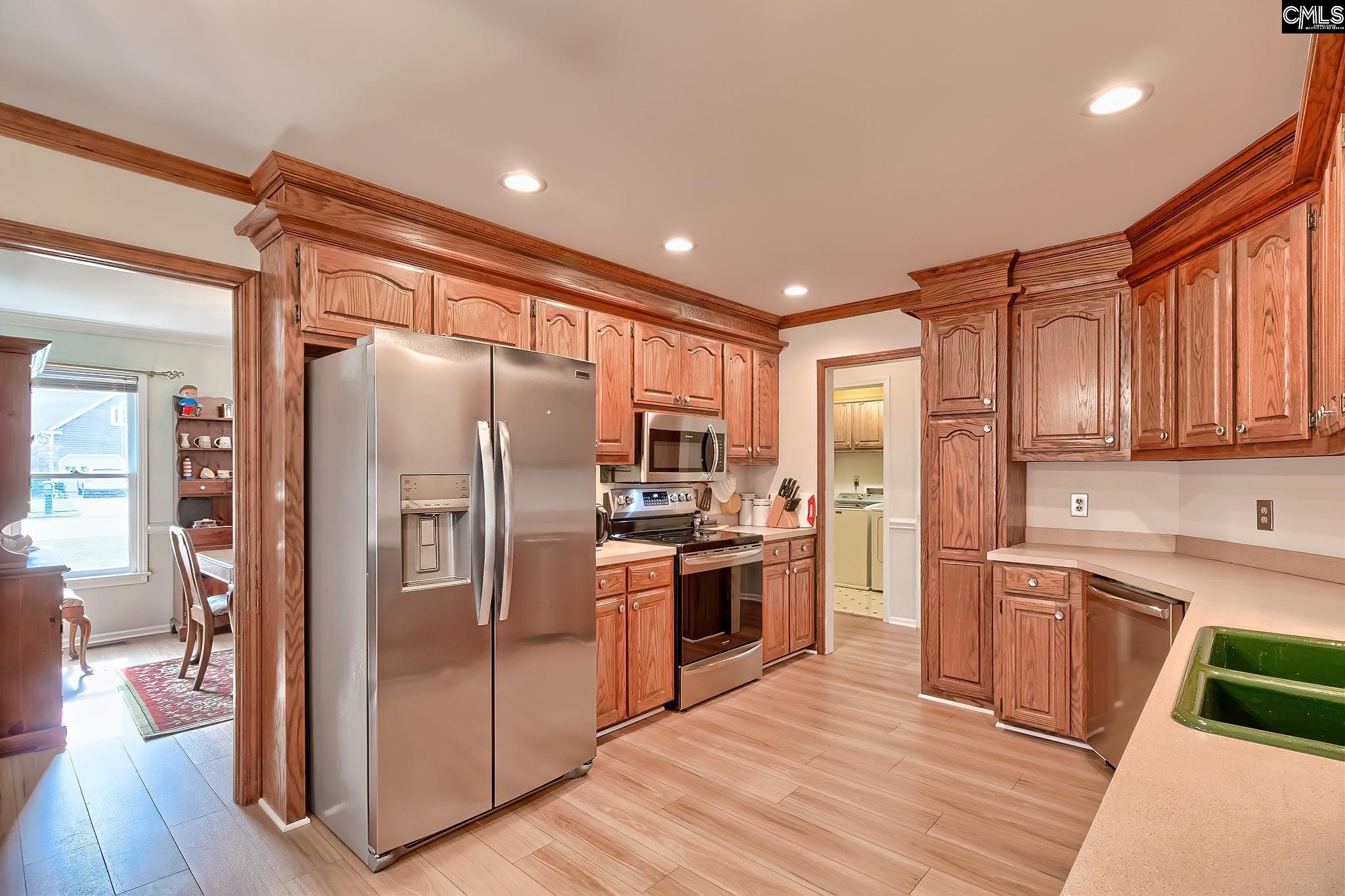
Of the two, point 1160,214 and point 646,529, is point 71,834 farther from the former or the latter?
point 1160,214

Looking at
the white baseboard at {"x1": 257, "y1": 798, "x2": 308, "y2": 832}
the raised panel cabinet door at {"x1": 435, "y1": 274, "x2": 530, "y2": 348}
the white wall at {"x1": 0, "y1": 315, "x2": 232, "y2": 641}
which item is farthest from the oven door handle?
the white wall at {"x1": 0, "y1": 315, "x2": 232, "y2": 641}

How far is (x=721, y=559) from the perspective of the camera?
376 cm

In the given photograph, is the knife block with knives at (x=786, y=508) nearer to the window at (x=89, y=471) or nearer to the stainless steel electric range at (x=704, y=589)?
the stainless steel electric range at (x=704, y=589)

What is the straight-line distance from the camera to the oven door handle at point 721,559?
11.8 feet

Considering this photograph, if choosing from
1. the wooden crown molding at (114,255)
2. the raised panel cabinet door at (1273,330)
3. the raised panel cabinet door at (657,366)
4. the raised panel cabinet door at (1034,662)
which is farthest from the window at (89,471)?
the raised panel cabinet door at (1273,330)

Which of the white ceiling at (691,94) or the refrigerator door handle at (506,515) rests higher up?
the white ceiling at (691,94)

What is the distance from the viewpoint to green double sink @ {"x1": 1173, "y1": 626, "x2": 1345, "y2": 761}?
1.15m

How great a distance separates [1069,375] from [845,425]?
12.1 feet

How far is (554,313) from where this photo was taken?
3.34 m

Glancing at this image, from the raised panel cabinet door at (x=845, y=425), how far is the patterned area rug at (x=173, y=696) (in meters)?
5.69

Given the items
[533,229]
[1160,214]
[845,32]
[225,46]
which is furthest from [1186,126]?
[225,46]

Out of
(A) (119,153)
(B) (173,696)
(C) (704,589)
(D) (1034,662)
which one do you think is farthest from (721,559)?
(B) (173,696)

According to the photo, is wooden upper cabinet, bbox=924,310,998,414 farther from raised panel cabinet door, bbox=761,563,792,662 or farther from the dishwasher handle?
raised panel cabinet door, bbox=761,563,792,662

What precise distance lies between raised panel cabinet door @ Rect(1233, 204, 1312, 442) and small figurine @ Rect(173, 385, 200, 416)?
22.0 ft
